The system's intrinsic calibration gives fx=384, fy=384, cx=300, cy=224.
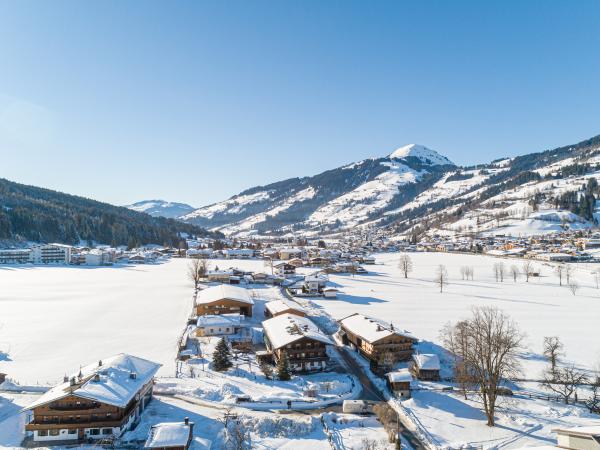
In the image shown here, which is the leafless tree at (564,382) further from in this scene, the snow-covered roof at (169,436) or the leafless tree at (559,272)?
the leafless tree at (559,272)

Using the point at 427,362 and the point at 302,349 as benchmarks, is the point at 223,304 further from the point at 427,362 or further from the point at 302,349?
the point at 427,362

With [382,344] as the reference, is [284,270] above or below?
above

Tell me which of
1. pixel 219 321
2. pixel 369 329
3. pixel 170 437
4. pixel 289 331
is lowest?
pixel 170 437

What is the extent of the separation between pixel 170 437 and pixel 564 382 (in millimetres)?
35223

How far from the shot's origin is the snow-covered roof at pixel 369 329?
44216mm

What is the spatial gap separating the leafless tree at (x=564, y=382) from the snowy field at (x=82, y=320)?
37.2 m

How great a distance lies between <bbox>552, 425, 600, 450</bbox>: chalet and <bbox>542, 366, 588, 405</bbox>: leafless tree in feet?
56.2

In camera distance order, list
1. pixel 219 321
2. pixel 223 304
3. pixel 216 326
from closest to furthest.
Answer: pixel 216 326 < pixel 219 321 < pixel 223 304

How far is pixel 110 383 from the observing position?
29.7 meters

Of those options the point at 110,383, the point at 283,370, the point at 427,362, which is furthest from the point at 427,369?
the point at 110,383

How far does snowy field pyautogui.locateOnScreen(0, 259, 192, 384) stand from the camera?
136 feet

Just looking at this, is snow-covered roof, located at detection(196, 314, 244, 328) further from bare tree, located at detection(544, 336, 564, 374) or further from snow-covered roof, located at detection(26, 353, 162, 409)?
bare tree, located at detection(544, 336, 564, 374)

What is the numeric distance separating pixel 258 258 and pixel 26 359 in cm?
11903

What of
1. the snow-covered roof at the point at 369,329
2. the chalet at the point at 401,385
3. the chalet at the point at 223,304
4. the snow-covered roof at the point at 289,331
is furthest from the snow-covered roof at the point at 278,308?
the chalet at the point at 401,385
